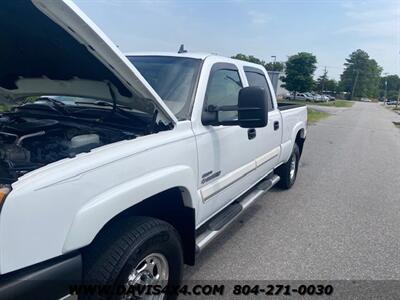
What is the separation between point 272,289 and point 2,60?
2905mm

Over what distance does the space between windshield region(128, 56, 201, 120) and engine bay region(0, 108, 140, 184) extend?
0.47 m

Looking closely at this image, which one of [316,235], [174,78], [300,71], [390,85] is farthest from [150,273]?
[390,85]

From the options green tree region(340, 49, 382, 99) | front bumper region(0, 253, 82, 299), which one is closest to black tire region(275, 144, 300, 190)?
front bumper region(0, 253, 82, 299)

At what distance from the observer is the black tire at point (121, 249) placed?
6.47 ft

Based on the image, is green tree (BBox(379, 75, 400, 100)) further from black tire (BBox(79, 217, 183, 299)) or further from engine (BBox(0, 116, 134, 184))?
black tire (BBox(79, 217, 183, 299))

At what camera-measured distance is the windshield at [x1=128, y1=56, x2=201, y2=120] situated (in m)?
2.92

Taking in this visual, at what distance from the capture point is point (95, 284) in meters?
1.96

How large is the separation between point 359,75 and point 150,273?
4652 inches

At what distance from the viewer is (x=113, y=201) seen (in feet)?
6.40

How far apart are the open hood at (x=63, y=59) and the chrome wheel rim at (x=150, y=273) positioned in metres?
0.96

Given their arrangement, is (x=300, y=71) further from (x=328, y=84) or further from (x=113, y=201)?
(x=328, y=84)

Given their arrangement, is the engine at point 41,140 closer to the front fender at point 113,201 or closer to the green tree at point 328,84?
the front fender at point 113,201

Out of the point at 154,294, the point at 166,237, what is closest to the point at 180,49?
the point at 166,237

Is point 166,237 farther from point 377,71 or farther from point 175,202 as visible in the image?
point 377,71
